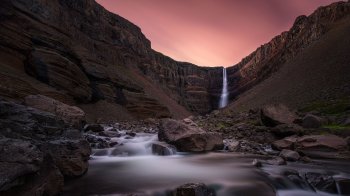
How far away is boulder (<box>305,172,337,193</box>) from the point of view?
7.85 metres

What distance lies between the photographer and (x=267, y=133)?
1822 centimetres

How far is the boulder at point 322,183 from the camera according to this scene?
7.85 meters

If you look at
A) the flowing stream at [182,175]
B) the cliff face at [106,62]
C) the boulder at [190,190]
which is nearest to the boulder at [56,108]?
the flowing stream at [182,175]

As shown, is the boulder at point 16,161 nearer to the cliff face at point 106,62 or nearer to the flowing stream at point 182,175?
the flowing stream at point 182,175

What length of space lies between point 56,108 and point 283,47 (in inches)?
3839

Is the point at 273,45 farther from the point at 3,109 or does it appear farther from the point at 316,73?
the point at 3,109

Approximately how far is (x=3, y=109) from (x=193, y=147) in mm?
9977

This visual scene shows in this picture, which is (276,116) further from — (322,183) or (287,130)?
(322,183)

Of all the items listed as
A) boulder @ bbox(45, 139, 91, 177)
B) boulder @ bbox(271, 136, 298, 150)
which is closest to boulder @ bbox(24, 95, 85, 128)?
boulder @ bbox(45, 139, 91, 177)

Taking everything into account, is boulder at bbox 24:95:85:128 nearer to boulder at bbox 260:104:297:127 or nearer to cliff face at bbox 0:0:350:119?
cliff face at bbox 0:0:350:119

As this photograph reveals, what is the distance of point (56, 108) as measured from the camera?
1689cm

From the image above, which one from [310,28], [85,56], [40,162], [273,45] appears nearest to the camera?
[40,162]

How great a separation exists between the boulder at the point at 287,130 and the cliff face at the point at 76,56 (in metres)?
23.7

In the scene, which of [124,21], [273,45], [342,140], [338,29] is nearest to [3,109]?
[342,140]
